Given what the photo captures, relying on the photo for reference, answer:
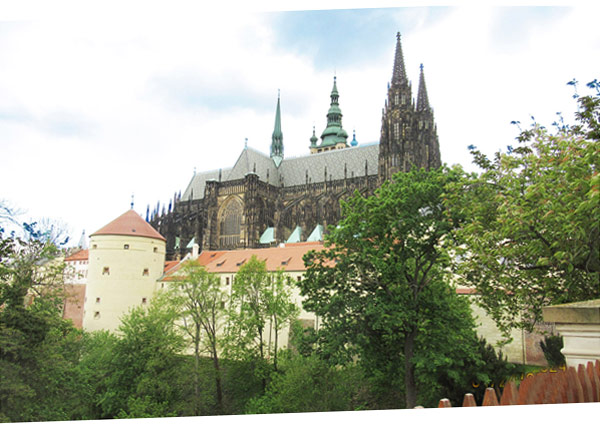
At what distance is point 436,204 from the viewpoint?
38.0 ft

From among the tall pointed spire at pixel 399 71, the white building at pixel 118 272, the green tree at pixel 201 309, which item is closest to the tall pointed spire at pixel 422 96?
the tall pointed spire at pixel 399 71

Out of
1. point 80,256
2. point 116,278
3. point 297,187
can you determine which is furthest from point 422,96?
point 80,256

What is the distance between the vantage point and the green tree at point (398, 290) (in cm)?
1116

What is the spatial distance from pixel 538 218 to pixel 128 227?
805 inches

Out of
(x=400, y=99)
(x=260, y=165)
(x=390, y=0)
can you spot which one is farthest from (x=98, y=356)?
(x=260, y=165)

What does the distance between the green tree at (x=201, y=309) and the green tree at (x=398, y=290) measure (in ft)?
20.4

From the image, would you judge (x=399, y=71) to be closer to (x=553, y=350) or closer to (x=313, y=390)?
(x=553, y=350)

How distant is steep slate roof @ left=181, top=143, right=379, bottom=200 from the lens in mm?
44938

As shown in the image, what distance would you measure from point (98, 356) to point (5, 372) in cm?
715

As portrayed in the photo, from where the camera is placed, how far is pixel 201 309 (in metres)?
17.1

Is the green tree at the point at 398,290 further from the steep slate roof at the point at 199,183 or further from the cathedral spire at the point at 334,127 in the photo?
the cathedral spire at the point at 334,127

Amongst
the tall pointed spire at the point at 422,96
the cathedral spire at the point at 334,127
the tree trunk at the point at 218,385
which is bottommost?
the tree trunk at the point at 218,385

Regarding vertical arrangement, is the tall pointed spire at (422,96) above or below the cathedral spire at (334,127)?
below

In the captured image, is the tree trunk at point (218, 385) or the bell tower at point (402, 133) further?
the bell tower at point (402, 133)
